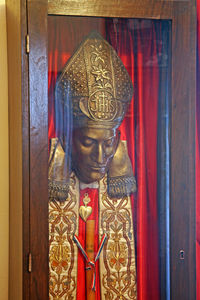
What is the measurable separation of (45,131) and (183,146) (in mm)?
512

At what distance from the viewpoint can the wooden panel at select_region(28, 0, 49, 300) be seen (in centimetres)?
147

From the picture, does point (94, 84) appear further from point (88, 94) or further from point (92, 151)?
point (92, 151)

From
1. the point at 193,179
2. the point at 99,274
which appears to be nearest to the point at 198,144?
the point at 193,179

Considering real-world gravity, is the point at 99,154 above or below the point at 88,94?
below

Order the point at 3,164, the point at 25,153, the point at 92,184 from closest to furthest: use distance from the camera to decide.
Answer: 1. the point at 25,153
2. the point at 92,184
3. the point at 3,164

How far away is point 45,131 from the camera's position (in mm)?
1494

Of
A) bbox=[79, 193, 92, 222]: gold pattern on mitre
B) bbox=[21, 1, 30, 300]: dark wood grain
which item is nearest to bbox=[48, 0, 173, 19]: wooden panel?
bbox=[21, 1, 30, 300]: dark wood grain

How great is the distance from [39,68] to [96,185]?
47 centimetres

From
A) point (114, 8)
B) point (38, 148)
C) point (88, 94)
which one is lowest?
point (38, 148)

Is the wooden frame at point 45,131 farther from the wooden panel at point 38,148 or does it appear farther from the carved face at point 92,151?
the carved face at point 92,151

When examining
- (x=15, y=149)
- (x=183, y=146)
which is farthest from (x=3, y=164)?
(x=183, y=146)

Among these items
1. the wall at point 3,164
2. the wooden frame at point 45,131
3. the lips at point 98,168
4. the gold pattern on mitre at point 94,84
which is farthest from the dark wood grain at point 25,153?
the wall at point 3,164

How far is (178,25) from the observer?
1.57 m

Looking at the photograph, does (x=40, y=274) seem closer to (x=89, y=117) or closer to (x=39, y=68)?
(x=89, y=117)
